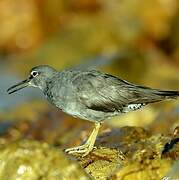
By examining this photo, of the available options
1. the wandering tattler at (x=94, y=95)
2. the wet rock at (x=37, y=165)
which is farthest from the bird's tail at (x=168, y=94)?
the wet rock at (x=37, y=165)

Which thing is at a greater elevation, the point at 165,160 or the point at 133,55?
the point at 165,160

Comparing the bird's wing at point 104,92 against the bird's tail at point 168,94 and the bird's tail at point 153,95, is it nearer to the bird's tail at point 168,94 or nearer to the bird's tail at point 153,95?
the bird's tail at point 153,95

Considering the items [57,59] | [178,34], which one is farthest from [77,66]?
[178,34]

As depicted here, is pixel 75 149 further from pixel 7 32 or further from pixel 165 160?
pixel 7 32

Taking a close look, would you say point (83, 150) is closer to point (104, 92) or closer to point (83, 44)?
point (104, 92)

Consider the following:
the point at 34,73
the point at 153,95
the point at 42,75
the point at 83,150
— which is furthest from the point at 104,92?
the point at 34,73
